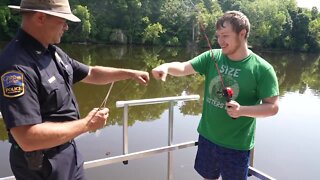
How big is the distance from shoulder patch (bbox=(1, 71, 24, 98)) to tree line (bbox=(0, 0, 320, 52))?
4212 centimetres

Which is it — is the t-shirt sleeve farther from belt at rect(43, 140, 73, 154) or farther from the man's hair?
belt at rect(43, 140, 73, 154)

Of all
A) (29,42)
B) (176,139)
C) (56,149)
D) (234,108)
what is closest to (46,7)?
(29,42)

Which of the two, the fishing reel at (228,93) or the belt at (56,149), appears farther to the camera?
the fishing reel at (228,93)

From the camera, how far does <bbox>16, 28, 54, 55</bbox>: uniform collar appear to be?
1.88 meters

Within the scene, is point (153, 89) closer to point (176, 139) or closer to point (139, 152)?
point (176, 139)

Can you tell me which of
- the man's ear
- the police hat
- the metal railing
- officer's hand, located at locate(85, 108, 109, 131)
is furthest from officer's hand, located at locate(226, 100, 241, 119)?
the police hat

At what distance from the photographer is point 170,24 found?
163 feet

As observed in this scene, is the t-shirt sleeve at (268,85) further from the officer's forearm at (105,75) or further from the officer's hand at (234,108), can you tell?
the officer's forearm at (105,75)

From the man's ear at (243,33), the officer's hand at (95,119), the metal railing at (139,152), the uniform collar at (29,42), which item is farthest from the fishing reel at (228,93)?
the uniform collar at (29,42)

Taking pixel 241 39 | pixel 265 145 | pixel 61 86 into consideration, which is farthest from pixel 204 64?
pixel 265 145

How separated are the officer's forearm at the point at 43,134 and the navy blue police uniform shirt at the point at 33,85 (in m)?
0.04

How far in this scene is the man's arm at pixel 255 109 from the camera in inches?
98.4

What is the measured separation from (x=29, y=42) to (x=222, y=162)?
5.97 ft

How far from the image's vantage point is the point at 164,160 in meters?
9.23
